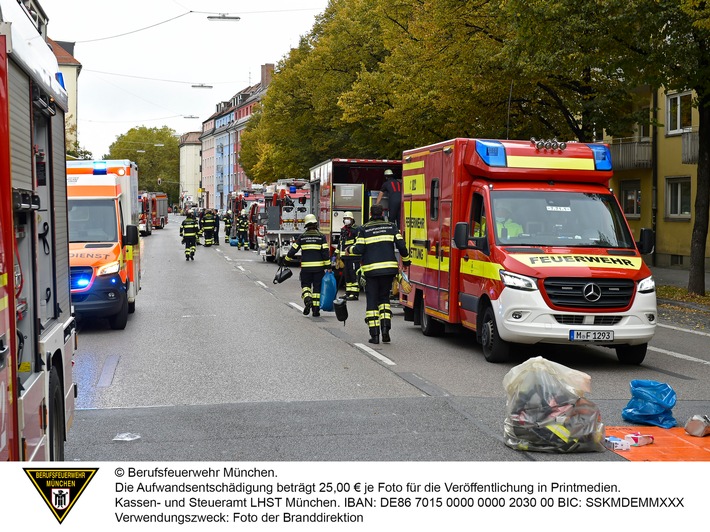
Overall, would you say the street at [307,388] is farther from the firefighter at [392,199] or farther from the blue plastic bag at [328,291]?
the firefighter at [392,199]

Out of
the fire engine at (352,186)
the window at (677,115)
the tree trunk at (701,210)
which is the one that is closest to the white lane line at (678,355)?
the tree trunk at (701,210)

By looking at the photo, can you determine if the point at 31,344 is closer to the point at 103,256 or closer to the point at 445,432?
the point at 445,432

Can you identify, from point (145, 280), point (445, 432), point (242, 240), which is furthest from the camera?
point (242, 240)

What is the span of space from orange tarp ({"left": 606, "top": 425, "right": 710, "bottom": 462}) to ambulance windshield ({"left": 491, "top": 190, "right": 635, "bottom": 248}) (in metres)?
4.36

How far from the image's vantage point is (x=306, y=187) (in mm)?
37719

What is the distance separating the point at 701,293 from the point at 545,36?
632cm

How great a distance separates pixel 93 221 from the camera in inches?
626

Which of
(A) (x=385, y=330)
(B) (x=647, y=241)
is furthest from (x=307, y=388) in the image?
(B) (x=647, y=241)

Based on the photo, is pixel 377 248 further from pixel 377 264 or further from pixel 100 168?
pixel 100 168

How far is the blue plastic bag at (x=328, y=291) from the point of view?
16.8 meters

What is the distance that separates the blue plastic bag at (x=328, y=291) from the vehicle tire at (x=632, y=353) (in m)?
6.07

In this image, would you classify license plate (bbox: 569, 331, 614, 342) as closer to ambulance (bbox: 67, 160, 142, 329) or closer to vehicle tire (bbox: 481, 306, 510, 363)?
vehicle tire (bbox: 481, 306, 510, 363)
